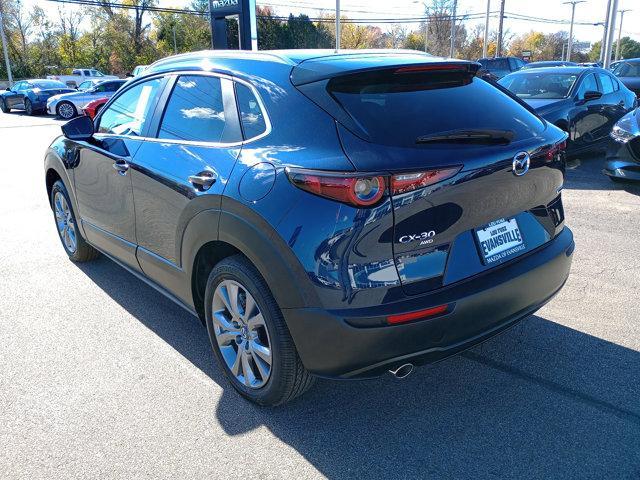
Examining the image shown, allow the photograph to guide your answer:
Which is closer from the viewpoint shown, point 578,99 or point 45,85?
point 578,99

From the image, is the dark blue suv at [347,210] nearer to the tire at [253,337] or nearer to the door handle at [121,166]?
the tire at [253,337]

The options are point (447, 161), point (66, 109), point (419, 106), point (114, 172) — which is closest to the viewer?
point (447, 161)

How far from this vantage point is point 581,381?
Result: 10.0 ft

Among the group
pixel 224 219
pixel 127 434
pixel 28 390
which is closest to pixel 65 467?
pixel 127 434

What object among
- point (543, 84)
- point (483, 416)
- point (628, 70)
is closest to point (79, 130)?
point (483, 416)

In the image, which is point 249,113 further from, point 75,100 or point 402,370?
point 75,100

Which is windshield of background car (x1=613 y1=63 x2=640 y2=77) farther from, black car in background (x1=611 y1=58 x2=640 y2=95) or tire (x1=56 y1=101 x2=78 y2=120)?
tire (x1=56 y1=101 x2=78 y2=120)

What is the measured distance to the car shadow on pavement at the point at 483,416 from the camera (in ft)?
8.13

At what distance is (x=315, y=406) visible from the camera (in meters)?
2.98

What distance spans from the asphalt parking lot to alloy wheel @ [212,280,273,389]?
7.9 inches

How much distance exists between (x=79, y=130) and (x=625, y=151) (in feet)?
20.8

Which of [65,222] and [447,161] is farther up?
[447,161]

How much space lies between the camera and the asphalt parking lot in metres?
2.53

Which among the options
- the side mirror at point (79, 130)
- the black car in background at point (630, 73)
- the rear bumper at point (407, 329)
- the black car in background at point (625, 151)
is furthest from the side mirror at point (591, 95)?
the black car in background at point (630, 73)
